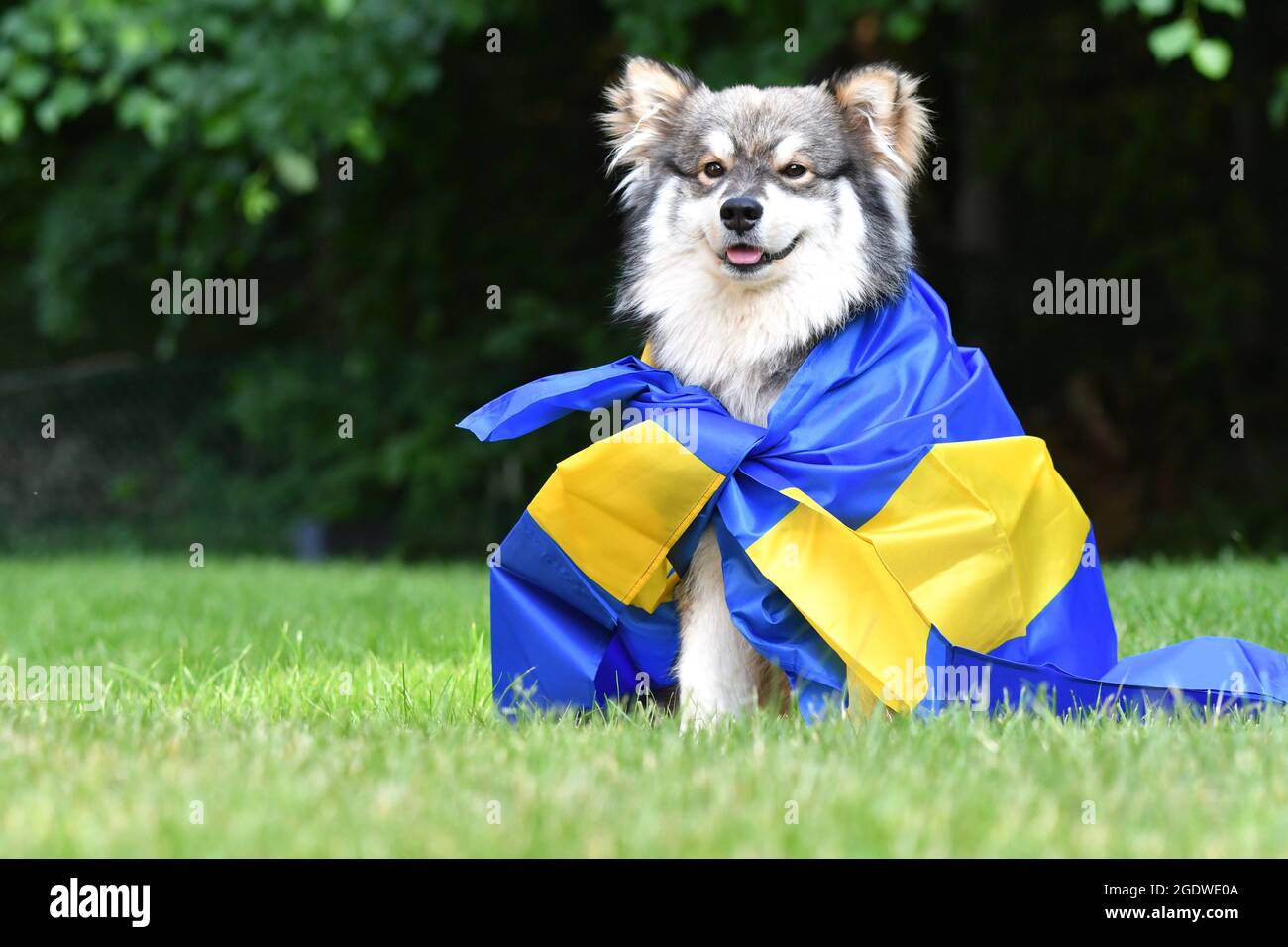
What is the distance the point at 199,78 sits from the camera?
8.58m

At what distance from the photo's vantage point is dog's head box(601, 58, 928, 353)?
3.95 metres

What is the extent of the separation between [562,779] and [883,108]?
7.16ft

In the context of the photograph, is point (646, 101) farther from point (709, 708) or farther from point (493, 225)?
point (493, 225)

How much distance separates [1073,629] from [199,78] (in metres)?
6.57

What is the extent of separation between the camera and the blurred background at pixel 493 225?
27.9 feet

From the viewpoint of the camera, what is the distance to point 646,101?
169 inches

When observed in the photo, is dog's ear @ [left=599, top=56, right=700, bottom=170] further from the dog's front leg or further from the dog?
the dog's front leg

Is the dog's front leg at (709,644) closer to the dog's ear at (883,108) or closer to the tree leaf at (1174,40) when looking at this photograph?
the dog's ear at (883,108)

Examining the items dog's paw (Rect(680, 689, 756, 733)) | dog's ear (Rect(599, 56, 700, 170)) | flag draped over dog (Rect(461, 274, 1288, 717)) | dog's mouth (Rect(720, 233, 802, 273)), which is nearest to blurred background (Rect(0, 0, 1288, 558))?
dog's ear (Rect(599, 56, 700, 170))

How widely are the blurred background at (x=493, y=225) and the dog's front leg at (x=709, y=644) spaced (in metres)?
4.58

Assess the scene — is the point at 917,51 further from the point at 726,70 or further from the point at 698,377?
the point at 698,377

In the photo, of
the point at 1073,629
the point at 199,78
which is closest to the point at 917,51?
the point at 199,78

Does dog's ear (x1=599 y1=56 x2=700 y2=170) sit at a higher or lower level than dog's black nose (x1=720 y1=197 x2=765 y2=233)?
higher

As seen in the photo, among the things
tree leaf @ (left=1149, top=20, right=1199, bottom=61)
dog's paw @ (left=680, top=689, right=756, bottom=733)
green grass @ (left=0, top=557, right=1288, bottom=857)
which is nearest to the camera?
green grass @ (left=0, top=557, right=1288, bottom=857)
